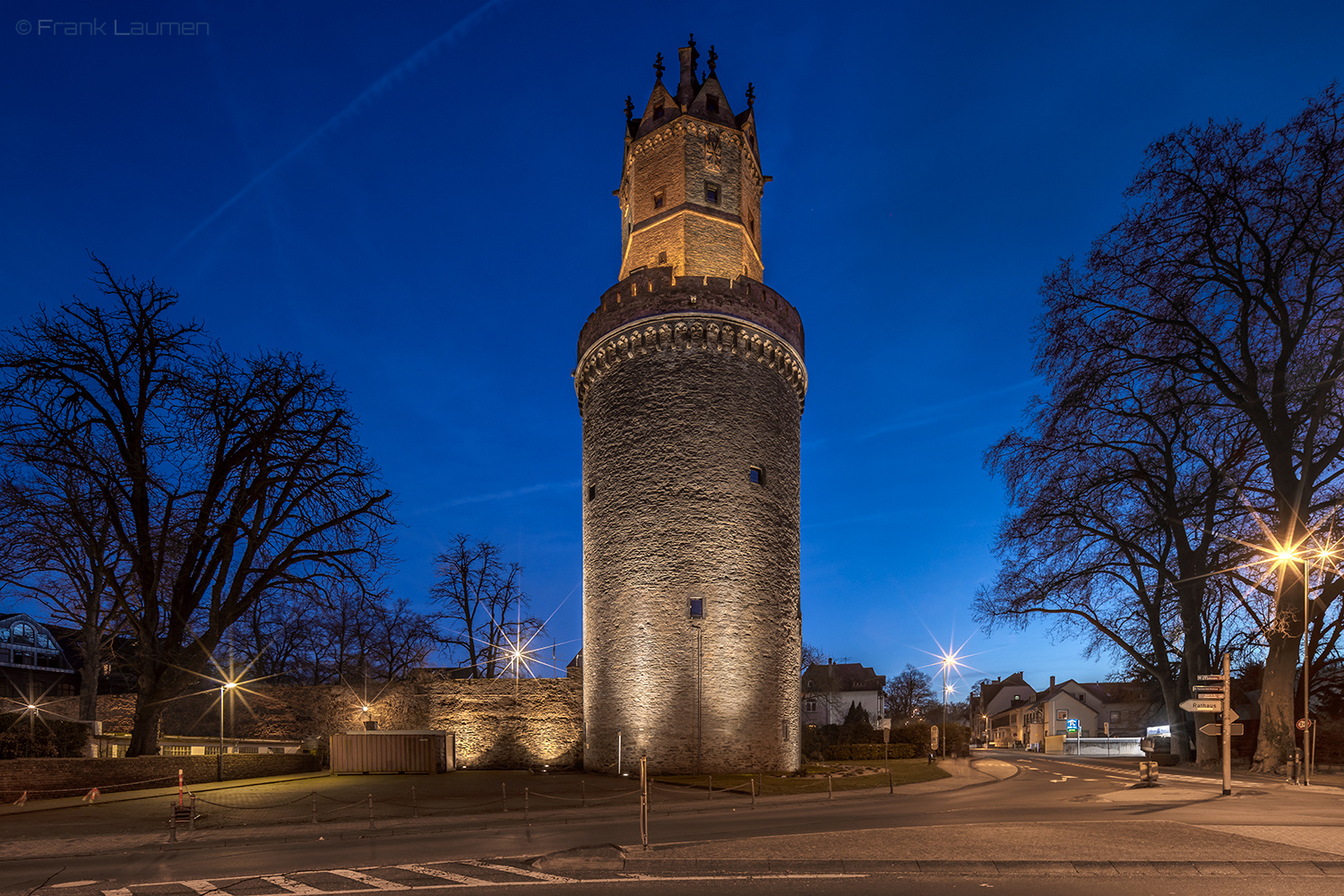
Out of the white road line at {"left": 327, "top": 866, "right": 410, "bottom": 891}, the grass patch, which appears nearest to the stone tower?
the grass patch

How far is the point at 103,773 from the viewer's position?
21.2m

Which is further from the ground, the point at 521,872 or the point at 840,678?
the point at 521,872

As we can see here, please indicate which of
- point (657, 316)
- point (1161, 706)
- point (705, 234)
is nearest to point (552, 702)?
point (657, 316)

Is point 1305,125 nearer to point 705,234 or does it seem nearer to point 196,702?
point 705,234

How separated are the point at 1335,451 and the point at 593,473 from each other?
2234 cm

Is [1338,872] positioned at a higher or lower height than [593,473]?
lower

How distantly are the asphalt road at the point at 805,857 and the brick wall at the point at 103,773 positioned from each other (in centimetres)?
1002

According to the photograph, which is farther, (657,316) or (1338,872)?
(657,316)

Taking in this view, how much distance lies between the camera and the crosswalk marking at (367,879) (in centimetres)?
945

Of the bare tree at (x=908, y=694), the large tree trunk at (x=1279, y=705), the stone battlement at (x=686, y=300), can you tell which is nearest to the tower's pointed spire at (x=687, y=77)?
the stone battlement at (x=686, y=300)

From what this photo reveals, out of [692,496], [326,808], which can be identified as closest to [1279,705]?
[692,496]

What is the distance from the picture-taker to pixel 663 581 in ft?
83.7

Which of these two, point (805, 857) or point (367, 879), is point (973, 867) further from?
point (367, 879)

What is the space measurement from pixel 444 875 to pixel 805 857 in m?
4.52
